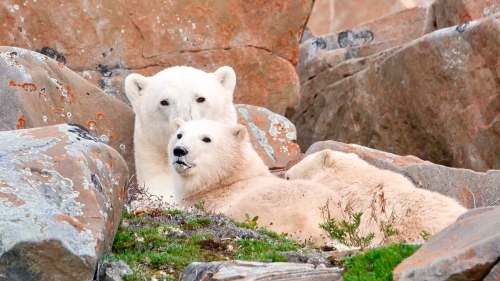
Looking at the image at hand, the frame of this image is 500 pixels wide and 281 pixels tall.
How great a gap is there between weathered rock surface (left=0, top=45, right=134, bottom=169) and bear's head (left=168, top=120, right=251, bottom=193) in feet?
6.90

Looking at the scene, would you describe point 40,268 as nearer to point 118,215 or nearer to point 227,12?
point 118,215

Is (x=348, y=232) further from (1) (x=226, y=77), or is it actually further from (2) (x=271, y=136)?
(2) (x=271, y=136)

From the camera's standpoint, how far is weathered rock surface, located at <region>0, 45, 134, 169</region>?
502 inches

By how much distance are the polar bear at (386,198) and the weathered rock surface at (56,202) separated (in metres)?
2.08

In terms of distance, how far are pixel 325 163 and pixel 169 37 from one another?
5.78 meters

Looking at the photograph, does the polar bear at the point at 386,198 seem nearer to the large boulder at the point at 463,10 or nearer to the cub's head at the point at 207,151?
the cub's head at the point at 207,151

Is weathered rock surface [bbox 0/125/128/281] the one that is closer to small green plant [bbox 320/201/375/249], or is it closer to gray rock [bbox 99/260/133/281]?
gray rock [bbox 99/260/133/281]

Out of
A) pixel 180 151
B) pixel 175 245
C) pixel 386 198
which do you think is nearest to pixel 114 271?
pixel 175 245

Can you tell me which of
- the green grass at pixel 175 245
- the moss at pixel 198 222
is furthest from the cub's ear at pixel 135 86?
the moss at pixel 198 222

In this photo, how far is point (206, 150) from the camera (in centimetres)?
1112

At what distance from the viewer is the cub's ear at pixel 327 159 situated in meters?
10.8

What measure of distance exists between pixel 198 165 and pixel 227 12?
18.5 ft

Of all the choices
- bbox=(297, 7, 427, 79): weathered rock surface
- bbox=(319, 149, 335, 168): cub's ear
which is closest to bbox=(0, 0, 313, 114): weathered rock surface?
bbox=(297, 7, 427, 79): weathered rock surface

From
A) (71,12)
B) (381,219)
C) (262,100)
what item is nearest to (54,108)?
(71,12)
